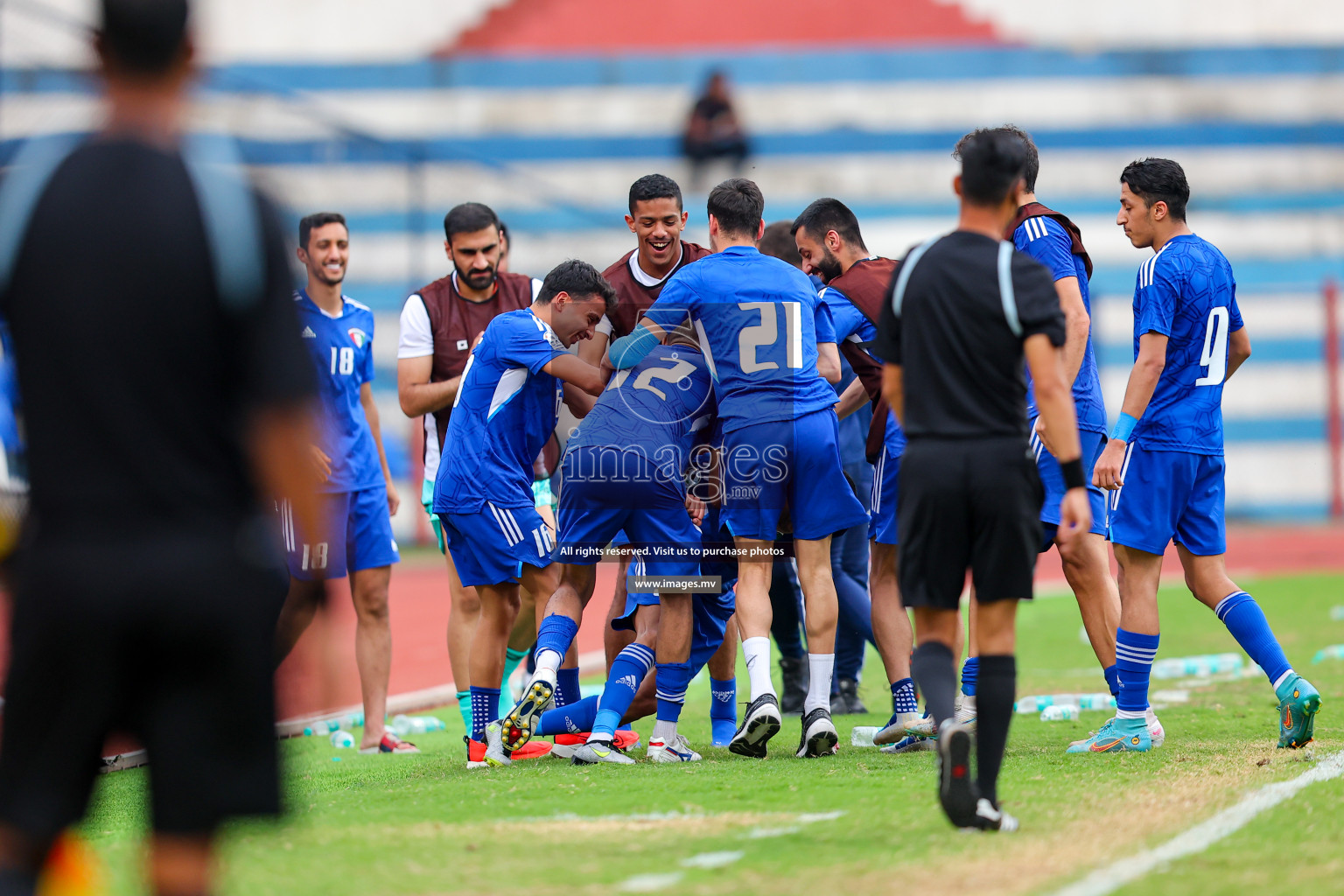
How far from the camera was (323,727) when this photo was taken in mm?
8195

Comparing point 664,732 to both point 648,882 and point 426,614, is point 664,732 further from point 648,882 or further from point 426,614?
point 426,614

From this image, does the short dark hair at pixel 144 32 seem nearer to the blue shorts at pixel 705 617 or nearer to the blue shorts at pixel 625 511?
the blue shorts at pixel 625 511

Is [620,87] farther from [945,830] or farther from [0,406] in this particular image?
[945,830]

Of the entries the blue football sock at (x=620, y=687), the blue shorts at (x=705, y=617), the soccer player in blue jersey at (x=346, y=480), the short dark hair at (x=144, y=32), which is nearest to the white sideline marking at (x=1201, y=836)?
the blue shorts at (x=705, y=617)

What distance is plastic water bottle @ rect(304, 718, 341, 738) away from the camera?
805cm

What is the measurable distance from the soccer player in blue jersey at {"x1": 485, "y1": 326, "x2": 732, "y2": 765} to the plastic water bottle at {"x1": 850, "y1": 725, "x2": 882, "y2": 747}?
2.64 ft

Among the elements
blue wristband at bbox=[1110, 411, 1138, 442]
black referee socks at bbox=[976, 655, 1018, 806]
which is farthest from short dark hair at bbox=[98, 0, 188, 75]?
blue wristband at bbox=[1110, 411, 1138, 442]

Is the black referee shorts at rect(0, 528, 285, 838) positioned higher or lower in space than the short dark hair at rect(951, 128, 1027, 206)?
lower

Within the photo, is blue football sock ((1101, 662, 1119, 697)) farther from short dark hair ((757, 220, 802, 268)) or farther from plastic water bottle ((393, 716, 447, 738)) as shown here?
plastic water bottle ((393, 716, 447, 738))

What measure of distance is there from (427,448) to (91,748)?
530 centimetres

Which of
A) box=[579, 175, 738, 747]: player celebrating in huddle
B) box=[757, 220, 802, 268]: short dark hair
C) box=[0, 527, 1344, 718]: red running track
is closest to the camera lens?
Result: box=[0, 527, 1344, 718]: red running track

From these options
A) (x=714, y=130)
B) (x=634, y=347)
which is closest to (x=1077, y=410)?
(x=634, y=347)

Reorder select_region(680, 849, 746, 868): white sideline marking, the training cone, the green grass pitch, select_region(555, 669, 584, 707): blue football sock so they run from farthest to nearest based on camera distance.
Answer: select_region(555, 669, 584, 707): blue football sock, select_region(680, 849, 746, 868): white sideline marking, the green grass pitch, the training cone

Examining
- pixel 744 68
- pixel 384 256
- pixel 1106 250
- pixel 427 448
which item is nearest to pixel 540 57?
pixel 744 68
